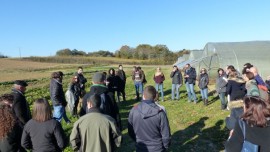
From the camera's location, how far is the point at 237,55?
753 inches

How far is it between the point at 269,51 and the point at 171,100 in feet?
25.4

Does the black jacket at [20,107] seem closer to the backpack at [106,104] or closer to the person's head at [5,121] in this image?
the person's head at [5,121]

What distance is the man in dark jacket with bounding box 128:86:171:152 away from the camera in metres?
5.20

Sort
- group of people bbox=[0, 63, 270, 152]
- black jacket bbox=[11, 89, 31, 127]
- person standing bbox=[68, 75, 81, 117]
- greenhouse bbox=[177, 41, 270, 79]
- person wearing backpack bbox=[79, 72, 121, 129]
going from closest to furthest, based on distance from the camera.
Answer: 1. group of people bbox=[0, 63, 270, 152]
2. person wearing backpack bbox=[79, 72, 121, 129]
3. black jacket bbox=[11, 89, 31, 127]
4. person standing bbox=[68, 75, 81, 117]
5. greenhouse bbox=[177, 41, 270, 79]

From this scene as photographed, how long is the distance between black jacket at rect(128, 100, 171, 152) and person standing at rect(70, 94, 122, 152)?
0.58 meters

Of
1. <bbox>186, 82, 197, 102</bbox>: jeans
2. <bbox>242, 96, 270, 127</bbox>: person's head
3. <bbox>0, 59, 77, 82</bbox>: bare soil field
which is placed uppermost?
<bbox>242, 96, 270, 127</bbox>: person's head

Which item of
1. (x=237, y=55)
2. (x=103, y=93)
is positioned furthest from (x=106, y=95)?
(x=237, y=55)

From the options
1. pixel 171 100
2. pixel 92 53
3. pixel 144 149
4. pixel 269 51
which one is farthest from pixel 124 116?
pixel 92 53

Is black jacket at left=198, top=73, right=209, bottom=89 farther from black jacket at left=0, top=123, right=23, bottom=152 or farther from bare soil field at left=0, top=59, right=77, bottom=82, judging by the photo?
bare soil field at left=0, top=59, right=77, bottom=82

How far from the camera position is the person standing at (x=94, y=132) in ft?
15.6

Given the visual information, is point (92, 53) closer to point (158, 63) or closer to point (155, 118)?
point (158, 63)

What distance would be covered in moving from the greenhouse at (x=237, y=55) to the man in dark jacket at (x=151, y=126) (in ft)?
47.3

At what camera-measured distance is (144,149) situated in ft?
17.5

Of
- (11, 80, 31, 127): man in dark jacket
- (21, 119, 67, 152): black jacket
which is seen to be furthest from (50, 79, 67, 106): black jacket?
(21, 119, 67, 152): black jacket
